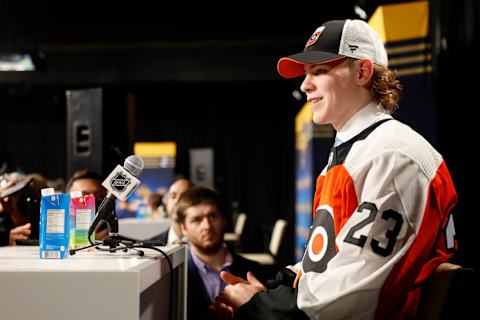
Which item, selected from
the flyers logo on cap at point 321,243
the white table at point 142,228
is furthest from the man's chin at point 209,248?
the white table at point 142,228

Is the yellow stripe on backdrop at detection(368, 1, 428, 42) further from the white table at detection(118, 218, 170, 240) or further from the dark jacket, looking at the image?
the white table at detection(118, 218, 170, 240)

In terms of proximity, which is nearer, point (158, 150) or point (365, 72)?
point (365, 72)

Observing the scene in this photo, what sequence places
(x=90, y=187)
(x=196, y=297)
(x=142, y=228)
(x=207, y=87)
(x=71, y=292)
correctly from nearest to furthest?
1. (x=71, y=292)
2. (x=196, y=297)
3. (x=90, y=187)
4. (x=142, y=228)
5. (x=207, y=87)

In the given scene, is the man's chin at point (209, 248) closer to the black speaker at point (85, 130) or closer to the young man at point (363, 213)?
the black speaker at point (85, 130)

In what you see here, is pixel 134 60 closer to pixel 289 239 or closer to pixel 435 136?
pixel 289 239

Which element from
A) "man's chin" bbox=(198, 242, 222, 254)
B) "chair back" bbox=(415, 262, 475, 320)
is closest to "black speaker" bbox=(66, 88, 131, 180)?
"man's chin" bbox=(198, 242, 222, 254)

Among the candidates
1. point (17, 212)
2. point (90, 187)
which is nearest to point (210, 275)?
point (90, 187)

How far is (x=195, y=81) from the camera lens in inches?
396

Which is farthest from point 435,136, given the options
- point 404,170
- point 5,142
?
point 5,142

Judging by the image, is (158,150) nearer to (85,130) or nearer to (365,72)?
(85,130)

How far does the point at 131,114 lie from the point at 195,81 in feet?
18.3

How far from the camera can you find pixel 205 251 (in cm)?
323

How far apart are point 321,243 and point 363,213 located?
169mm

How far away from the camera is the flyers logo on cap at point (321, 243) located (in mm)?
1586
